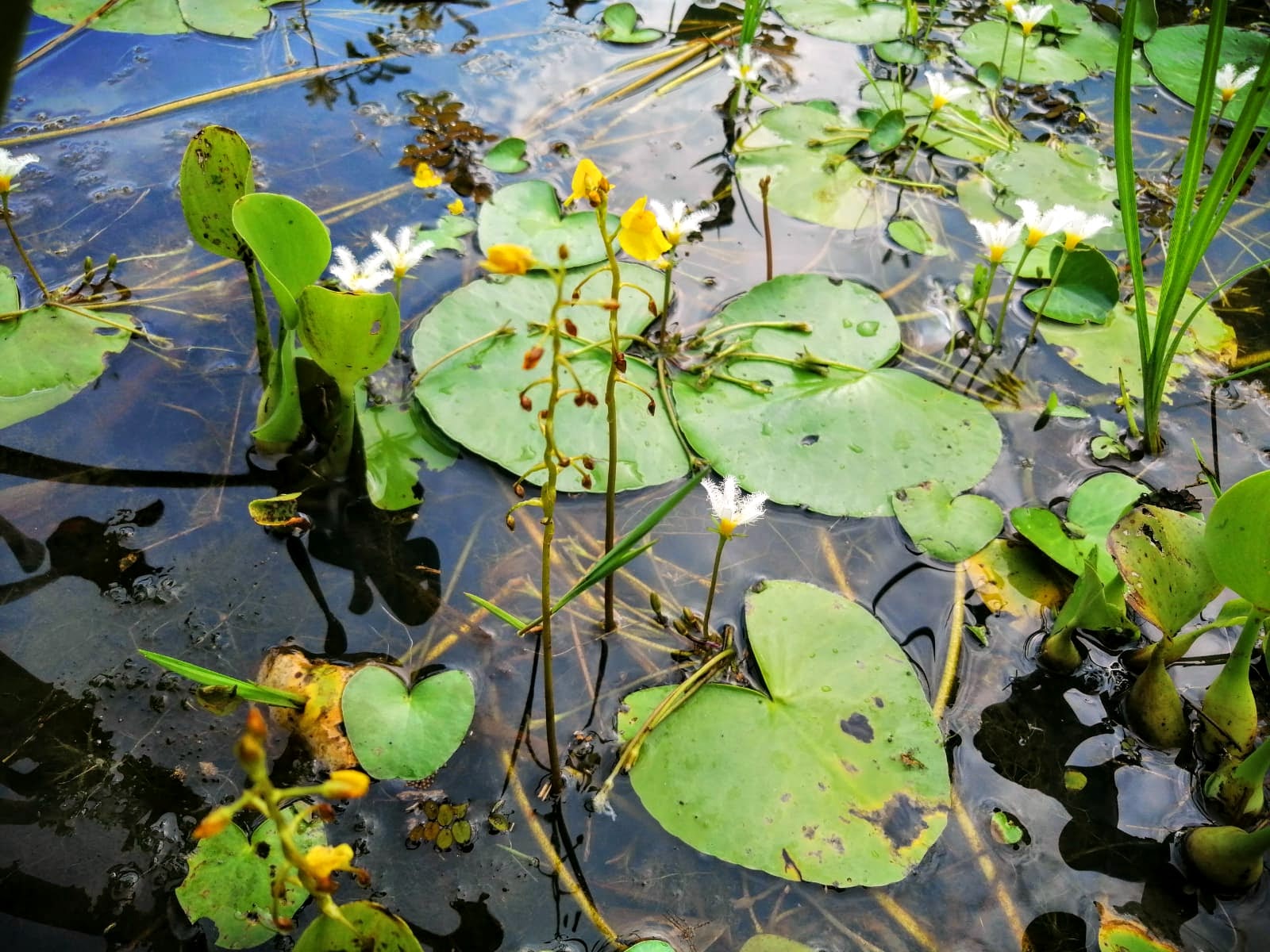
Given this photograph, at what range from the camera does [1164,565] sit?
1713 millimetres

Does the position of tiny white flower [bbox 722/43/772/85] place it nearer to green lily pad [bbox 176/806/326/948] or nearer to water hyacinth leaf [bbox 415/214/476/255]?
water hyacinth leaf [bbox 415/214/476/255]

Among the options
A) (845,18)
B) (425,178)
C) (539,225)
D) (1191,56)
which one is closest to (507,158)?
(425,178)

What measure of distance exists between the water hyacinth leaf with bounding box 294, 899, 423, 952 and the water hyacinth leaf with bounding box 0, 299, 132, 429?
1.60m

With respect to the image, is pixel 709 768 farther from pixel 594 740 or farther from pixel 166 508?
pixel 166 508

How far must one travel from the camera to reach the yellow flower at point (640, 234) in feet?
4.46

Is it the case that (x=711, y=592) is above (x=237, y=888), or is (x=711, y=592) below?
above

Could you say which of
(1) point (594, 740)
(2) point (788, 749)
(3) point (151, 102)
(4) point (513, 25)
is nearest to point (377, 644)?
(1) point (594, 740)

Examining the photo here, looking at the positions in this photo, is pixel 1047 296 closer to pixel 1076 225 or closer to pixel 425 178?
pixel 1076 225

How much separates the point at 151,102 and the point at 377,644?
230 cm

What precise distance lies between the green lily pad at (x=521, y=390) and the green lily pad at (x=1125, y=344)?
4.06 feet

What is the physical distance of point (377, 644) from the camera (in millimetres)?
1777

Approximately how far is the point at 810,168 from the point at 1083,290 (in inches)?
39.1

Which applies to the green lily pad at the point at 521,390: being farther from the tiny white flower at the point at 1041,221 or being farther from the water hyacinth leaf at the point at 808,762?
the tiny white flower at the point at 1041,221

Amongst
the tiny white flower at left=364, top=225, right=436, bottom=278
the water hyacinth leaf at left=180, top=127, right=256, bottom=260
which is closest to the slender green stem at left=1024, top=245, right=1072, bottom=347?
the tiny white flower at left=364, top=225, right=436, bottom=278
